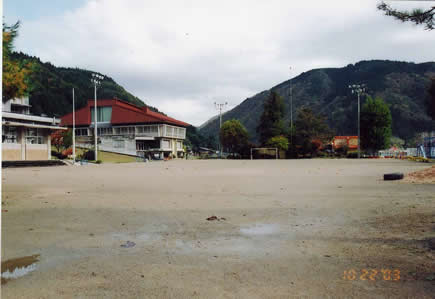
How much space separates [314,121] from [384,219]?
199ft

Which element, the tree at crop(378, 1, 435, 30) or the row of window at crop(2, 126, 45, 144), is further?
the row of window at crop(2, 126, 45, 144)

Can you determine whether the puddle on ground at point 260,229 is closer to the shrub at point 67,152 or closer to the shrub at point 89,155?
the shrub at point 89,155

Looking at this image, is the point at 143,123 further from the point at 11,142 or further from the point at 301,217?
the point at 301,217

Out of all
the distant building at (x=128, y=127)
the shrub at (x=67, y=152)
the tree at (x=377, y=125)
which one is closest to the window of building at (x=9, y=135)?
the shrub at (x=67, y=152)

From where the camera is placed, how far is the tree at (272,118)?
72.0 meters

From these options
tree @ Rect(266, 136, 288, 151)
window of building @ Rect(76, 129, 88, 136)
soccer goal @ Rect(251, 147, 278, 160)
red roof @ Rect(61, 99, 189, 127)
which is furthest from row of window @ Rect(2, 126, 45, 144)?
tree @ Rect(266, 136, 288, 151)

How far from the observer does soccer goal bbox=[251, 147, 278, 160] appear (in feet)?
206

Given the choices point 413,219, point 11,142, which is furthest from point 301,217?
point 11,142

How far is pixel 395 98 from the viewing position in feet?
428

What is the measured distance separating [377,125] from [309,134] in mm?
13475

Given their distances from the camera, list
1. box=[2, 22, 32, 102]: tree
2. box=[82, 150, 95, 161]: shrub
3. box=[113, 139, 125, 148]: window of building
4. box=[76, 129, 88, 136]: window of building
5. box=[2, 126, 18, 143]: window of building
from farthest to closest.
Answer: box=[76, 129, 88, 136]: window of building < box=[113, 139, 125, 148]: window of building < box=[82, 150, 95, 161]: shrub < box=[2, 126, 18, 143]: window of building < box=[2, 22, 32, 102]: tree

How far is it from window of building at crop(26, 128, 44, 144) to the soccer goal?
124 feet

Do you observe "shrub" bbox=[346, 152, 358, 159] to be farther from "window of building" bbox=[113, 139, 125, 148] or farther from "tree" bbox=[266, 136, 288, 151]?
"window of building" bbox=[113, 139, 125, 148]
